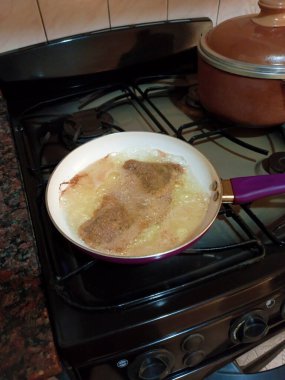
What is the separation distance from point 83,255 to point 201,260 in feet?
0.55

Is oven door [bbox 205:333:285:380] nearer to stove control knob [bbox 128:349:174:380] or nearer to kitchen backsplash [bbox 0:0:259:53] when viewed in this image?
stove control knob [bbox 128:349:174:380]

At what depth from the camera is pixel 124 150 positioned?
649 mm

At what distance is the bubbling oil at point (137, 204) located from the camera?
18.8 inches

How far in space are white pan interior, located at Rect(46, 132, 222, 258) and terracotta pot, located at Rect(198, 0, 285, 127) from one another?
5.4 inches

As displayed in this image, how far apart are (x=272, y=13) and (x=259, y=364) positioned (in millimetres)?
660

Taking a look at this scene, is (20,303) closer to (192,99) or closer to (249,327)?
(249,327)

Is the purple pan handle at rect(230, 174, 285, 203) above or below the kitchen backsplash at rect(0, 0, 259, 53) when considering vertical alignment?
below

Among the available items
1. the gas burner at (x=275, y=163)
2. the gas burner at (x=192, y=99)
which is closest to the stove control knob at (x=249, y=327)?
the gas burner at (x=275, y=163)

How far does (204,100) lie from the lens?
27.7 inches

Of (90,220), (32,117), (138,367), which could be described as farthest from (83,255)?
(32,117)

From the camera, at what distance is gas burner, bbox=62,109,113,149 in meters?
0.69

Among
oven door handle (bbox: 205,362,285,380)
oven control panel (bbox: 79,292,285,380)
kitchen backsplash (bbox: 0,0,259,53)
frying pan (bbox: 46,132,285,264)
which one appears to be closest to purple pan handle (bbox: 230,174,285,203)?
frying pan (bbox: 46,132,285,264)

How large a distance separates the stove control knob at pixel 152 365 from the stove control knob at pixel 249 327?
0.10 m

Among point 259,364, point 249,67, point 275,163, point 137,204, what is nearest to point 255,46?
point 249,67
